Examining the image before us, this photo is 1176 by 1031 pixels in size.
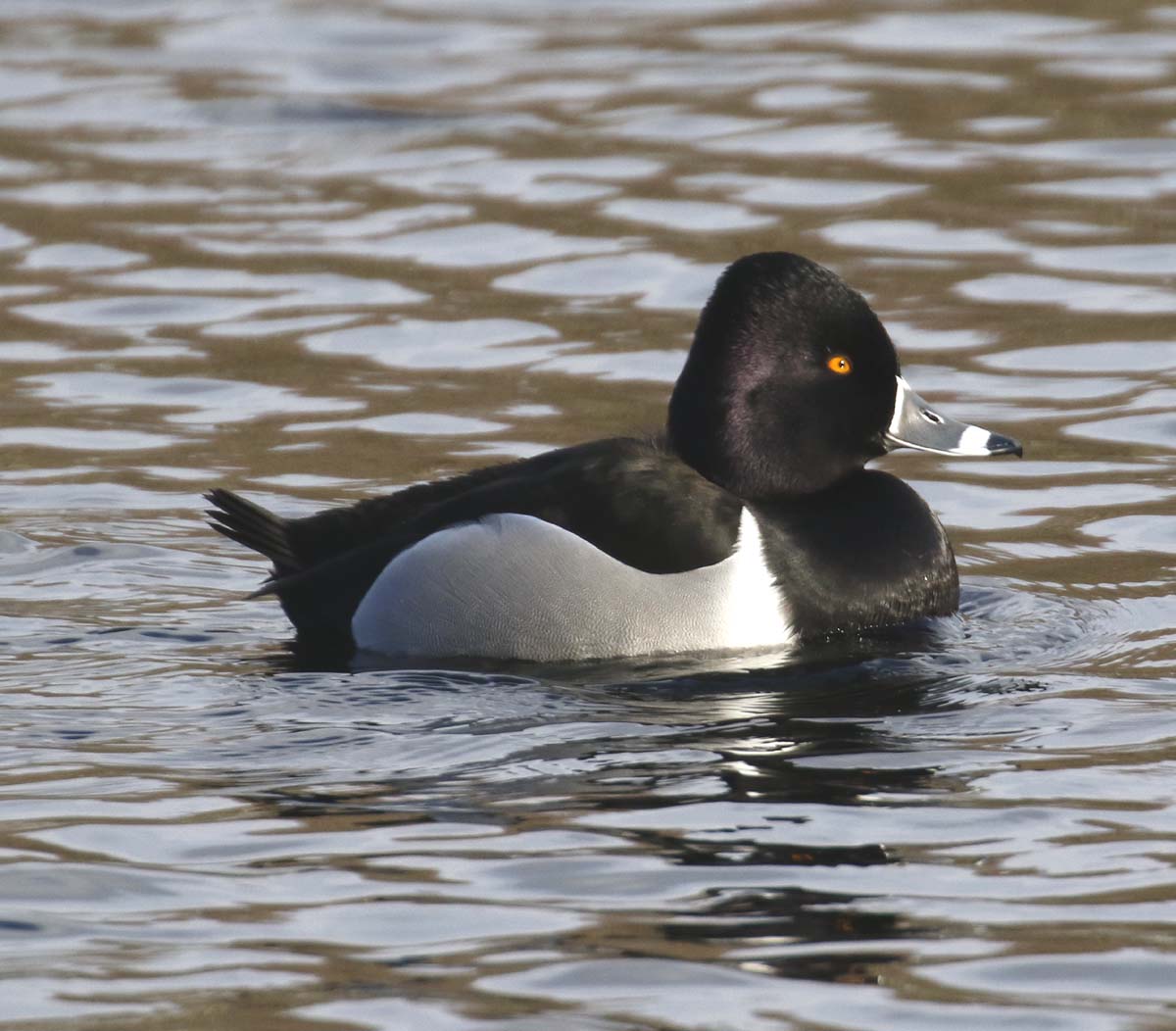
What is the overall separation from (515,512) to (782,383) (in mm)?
909

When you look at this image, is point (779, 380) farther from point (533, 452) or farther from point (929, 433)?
point (533, 452)

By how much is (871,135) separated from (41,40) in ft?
17.6

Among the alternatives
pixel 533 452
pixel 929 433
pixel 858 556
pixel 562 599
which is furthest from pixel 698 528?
pixel 533 452

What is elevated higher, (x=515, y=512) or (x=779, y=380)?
(x=779, y=380)

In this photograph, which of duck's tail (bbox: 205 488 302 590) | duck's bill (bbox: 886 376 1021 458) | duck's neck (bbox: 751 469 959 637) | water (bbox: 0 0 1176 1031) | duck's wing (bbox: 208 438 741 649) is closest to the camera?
water (bbox: 0 0 1176 1031)

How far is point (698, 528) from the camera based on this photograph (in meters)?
6.48

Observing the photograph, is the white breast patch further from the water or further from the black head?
the black head

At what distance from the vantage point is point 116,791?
549cm

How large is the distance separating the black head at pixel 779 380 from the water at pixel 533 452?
24.5 inches

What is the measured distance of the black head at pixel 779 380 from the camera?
685cm

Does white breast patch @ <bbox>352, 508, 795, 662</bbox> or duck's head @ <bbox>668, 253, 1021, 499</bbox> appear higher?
duck's head @ <bbox>668, 253, 1021, 499</bbox>

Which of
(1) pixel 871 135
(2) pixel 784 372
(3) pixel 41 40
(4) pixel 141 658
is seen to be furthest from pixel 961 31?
(4) pixel 141 658

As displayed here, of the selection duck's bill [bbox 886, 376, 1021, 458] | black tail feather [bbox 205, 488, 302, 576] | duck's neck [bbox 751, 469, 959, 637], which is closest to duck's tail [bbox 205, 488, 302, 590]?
black tail feather [bbox 205, 488, 302, 576]

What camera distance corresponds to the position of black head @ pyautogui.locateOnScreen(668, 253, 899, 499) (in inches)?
270
